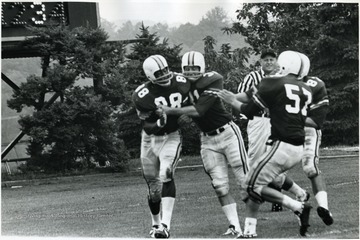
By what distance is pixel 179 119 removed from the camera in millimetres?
7238

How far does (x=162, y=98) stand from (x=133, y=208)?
7.91ft

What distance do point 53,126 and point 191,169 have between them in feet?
8.62

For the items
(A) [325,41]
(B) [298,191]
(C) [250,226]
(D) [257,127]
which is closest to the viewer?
(C) [250,226]

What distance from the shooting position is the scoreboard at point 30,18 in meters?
12.3

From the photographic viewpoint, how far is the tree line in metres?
11.9

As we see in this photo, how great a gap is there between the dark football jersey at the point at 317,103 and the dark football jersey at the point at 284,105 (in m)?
0.57

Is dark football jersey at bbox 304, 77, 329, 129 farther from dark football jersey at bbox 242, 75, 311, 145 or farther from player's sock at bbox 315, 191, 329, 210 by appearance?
player's sock at bbox 315, 191, 329, 210

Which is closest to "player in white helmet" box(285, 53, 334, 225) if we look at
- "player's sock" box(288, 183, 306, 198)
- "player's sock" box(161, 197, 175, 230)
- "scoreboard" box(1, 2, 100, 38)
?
"player's sock" box(288, 183, 306, 198)

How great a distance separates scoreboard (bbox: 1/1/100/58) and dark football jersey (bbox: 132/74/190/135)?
215 inches

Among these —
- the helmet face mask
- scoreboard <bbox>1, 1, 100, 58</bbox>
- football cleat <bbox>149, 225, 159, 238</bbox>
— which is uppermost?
scoreboard <bbox>1, 1, 100, 58</bbox>

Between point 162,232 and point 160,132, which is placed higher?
point 160,132

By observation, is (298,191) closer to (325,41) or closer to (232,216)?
(232,216)

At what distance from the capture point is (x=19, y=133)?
1386 cm

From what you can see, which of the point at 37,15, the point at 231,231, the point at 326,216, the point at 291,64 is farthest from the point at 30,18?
the point at 326,216
